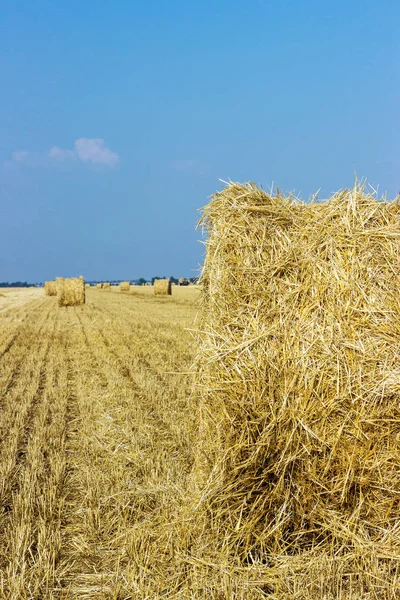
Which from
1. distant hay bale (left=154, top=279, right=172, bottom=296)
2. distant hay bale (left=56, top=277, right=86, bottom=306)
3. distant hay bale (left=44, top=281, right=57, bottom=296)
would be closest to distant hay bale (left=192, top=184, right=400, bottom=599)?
distant hay bale (left=56, top=277, right=86, bottom=306)

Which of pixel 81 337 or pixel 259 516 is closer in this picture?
pixel 259 516

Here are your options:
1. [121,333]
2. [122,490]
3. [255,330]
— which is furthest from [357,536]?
[121,333]

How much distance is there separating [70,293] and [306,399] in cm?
2513

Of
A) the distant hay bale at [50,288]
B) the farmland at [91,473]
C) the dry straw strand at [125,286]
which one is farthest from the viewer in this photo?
the dry straw strand at [125,286]

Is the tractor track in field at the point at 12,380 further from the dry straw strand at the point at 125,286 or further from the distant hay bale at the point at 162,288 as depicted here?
the dry straw strand at the point at 125,286

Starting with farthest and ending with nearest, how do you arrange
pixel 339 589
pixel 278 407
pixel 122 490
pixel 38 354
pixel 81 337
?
pixel 81 337 → pixel 38 354 → pixel 122 490 → pixel 278 407 → pixel 339 589

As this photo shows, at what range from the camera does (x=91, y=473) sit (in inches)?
182

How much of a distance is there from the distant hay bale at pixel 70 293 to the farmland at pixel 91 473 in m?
17.5

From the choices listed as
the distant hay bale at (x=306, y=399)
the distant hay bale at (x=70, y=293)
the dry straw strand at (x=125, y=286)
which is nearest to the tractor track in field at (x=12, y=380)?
the distant hay bale at (x=306, y=399)

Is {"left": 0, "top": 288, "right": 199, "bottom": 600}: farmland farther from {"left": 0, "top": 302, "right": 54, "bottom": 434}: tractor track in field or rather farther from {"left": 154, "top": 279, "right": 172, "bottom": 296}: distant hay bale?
{"left": 154, "top": 279, "right": 172, "bottom": 296}: distant hay bale

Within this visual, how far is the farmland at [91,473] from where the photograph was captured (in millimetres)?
3195

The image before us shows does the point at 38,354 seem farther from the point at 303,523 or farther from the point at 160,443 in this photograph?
the point at 303,523

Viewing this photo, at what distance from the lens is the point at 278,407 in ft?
11.2

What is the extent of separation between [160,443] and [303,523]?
85.1 inches
